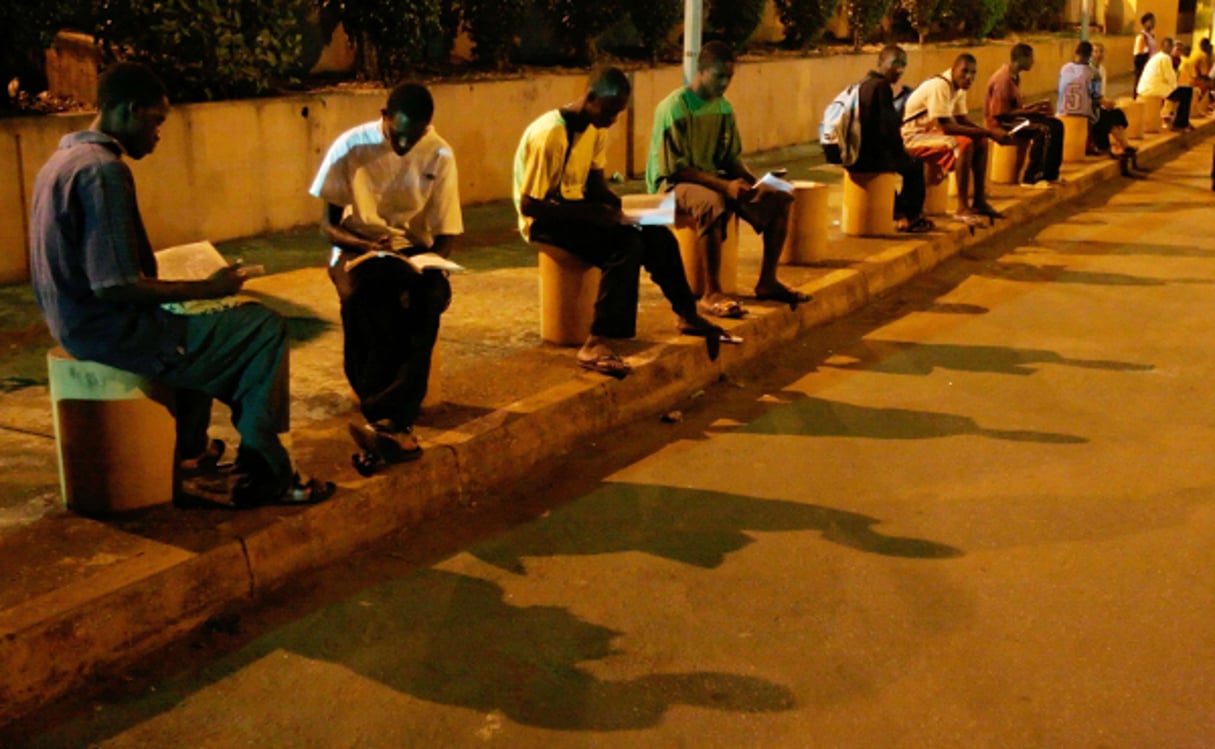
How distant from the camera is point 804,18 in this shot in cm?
1866

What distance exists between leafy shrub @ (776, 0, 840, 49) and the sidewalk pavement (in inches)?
366

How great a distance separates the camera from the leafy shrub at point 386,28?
11.8 metres

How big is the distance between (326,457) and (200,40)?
5624 millimetres

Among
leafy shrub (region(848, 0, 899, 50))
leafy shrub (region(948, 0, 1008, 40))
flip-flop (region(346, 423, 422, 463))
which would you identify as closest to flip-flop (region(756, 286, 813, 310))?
flip-flop (region(346, 423, 422, 463))

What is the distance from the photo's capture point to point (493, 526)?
545 cm

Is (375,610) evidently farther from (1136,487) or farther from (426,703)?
(1136,487)

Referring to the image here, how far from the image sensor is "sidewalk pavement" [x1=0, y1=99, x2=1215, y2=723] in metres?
4.20

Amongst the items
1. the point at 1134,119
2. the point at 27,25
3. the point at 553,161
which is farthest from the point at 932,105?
the point at 1134,119

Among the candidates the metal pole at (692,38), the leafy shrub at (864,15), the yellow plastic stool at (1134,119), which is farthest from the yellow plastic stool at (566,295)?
the yellow plastic stool at (1134,119)

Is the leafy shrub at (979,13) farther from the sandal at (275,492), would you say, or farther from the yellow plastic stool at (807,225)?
the sandal at (275,492)

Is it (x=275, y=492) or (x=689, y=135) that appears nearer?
(x=275, y=492)

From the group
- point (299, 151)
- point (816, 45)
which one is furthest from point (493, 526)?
point (816, 45)

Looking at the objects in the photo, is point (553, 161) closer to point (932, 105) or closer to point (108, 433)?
point (108, 433)

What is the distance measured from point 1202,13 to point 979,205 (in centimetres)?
2305
